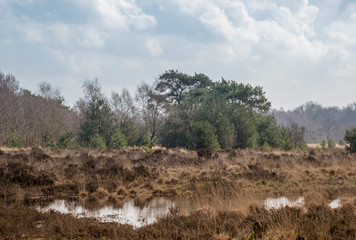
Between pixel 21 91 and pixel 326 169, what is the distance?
51.7 metres

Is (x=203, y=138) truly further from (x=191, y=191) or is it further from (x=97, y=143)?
(x=191, y=191)

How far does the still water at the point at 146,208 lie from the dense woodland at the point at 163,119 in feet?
65.3

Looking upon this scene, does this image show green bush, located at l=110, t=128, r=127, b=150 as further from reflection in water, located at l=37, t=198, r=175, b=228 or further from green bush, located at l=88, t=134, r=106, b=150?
reflection in water, located at l=37, t=198, r=175, b=228

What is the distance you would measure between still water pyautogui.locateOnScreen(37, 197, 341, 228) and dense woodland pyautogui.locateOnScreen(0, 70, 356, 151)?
65.3ft

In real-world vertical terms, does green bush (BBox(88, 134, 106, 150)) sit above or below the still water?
above

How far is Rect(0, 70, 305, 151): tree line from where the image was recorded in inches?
1411

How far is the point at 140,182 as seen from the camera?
16.6 m

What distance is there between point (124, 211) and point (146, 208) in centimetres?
86

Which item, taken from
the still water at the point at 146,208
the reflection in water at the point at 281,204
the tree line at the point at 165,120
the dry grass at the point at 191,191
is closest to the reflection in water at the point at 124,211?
the still water at the point at 146,208

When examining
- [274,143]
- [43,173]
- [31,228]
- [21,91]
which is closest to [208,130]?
[274,143]

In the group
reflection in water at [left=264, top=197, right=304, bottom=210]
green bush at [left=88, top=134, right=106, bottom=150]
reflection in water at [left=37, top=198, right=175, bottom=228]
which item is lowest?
reflection in water at [left=37, top=198, right=175, bottom=228]

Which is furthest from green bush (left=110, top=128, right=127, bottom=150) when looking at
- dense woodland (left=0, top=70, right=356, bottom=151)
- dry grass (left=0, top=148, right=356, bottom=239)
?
dry grass (left=0, top=148, right=356, bottom=239)

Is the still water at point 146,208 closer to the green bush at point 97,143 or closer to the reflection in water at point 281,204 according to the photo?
the reflection in water at point 281,204

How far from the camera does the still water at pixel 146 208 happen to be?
10.0 m
